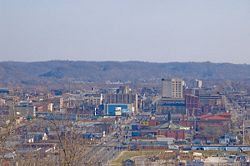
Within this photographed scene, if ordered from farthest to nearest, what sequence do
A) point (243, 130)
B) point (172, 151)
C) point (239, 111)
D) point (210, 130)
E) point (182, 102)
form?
point (182, 102), point (239, 111), point (210, 130), point (243, 130), point (172, 151)

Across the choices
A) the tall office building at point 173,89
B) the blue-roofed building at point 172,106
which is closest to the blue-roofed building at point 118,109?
the blue-roofed building at point 172,106

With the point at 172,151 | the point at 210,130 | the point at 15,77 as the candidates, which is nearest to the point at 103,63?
the point at 15,77

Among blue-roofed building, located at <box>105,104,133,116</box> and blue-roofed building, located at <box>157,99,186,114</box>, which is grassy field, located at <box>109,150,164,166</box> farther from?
blue-roofed building, located at <box>105,104,133,116</box>

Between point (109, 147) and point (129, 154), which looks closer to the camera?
point (129, 154)

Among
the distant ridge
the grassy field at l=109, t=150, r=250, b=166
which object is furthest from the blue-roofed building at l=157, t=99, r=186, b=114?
the distant ridge

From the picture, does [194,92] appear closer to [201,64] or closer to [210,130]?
[210,130]

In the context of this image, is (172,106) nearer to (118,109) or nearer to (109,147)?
(118,109)

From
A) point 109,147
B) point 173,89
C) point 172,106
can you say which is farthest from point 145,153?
point 173,89

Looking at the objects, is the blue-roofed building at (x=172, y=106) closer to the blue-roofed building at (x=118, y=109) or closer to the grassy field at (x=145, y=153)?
the blue-roofed building at (x=118, y=109)
